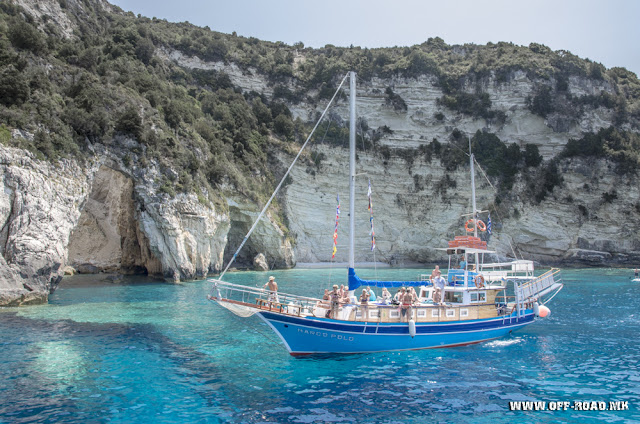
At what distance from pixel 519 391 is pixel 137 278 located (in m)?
35.1

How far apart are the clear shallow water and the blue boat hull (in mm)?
394

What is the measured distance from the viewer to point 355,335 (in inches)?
575

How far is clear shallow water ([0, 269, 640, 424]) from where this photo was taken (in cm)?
984

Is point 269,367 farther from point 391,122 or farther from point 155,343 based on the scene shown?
point 391,122

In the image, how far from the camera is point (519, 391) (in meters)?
11.3

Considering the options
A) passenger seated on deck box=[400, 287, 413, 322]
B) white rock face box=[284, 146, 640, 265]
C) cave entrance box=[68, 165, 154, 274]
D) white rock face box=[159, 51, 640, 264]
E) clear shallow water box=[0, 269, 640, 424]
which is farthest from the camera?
white rock face box=[159, 51, 640, 264]

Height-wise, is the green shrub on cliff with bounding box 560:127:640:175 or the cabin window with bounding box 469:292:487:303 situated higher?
the green shrub on cliff with bounding box 560:127:640:175

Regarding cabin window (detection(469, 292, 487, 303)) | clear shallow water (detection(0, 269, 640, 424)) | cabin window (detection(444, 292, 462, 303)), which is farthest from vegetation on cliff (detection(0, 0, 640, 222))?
cabin window (detection(469, 292, 487, 303))

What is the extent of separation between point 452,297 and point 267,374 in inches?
356

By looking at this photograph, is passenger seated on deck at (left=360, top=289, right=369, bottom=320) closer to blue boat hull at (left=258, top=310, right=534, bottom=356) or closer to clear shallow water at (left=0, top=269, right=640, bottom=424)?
blue boat hull at (left=258, top=310, right=534, bottom=356)

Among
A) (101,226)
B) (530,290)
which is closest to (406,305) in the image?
(530,290)

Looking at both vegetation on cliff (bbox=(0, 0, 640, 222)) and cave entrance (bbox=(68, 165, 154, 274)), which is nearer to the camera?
vegetation on cliff (bbox=(0, 0, 640, 222))

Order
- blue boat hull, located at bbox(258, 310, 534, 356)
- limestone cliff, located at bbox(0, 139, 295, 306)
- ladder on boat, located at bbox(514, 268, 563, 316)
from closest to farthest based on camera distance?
blue boat hull, located at bbox(258, 310, 534, 356) → ladder on boat, located at bbox(514, 268, 563, 316) → limestone cliff, located at bbox(0, 139, 295, 306)

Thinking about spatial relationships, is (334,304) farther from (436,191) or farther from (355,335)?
(436,191)
